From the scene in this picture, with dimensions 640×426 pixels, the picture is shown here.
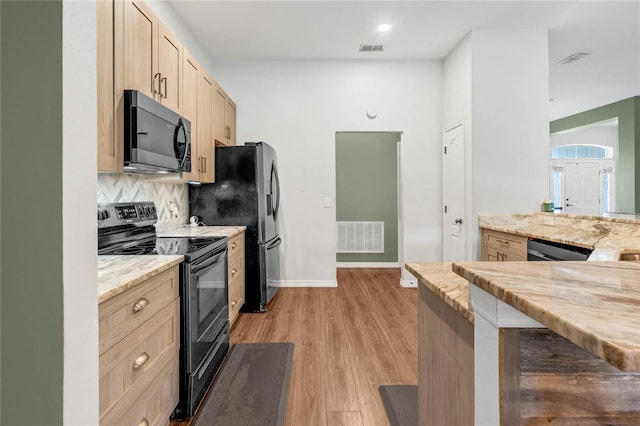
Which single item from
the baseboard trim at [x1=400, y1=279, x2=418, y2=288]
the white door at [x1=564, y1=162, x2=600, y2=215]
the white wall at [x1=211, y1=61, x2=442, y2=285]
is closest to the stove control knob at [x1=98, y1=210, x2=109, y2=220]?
the white wall at [x1=211, y1=61, x2=442, y2=285]

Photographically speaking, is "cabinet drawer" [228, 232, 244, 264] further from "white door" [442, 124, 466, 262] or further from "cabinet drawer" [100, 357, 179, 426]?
"white door" [442, 124, 466, 262]

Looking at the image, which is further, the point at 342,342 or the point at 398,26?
the point at 398,26

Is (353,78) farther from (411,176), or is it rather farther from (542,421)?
(542,421)

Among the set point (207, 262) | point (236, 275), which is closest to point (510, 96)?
point (236, 275)

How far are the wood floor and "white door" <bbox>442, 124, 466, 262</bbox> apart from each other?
0.75m

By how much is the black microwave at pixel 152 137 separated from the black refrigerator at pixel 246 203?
3.16 ft

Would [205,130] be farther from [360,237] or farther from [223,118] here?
[360,237]

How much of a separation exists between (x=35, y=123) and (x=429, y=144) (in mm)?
4350

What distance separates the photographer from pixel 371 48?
4.09 meters

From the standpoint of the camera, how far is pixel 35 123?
0.70 metres

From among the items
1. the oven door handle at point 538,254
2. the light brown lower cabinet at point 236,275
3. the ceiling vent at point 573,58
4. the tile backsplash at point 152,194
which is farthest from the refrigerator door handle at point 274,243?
the ceiling vent at point 573,58

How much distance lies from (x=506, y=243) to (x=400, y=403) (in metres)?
2.00

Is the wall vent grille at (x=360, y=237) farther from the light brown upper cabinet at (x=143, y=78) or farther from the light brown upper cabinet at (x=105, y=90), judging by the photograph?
the light brown upper cabinet at (x=105, y=90)

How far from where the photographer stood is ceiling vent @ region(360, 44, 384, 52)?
158 inches
